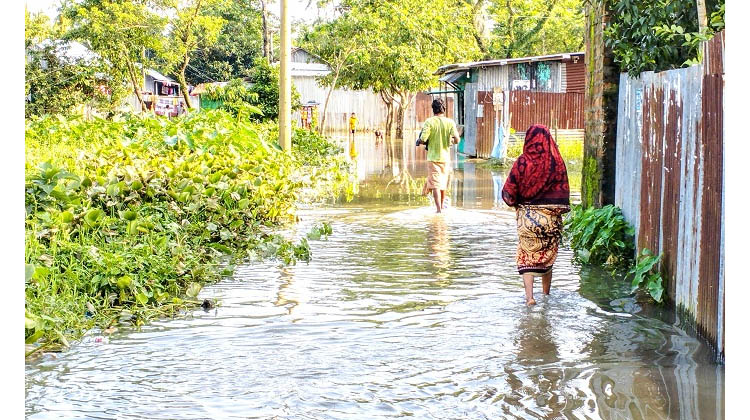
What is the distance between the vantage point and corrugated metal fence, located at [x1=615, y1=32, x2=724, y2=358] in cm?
629

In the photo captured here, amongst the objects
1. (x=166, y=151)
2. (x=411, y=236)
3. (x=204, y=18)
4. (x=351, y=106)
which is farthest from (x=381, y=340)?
(x=351, y=106)

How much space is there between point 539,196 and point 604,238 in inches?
70.3

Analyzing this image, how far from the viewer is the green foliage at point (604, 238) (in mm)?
9938

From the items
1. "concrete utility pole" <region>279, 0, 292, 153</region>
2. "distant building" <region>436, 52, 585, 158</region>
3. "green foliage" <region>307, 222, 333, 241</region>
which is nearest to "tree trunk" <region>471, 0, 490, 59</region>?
"distant building" <region>436, 52, 585, 158</region>

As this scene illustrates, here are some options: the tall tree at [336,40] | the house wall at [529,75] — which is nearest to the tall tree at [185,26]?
the tall tree at [336,40]

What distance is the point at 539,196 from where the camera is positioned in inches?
336

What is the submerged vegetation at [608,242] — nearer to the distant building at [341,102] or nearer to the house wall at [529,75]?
the house wall at [529,75]

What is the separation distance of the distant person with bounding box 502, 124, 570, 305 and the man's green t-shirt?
6.93 m

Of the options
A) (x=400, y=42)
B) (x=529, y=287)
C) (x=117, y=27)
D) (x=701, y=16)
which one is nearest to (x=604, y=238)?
(x=529, y=287)

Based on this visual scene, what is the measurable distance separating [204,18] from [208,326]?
30.8m

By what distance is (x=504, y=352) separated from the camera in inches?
265

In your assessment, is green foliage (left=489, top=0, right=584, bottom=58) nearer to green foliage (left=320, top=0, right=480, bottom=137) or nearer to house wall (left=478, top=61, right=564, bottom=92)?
green foliage (left=320, top=0, right=480, bottom=137)

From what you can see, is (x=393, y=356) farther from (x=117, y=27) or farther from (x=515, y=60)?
(x=117, y=27)

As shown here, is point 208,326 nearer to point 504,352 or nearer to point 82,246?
point 82,246
